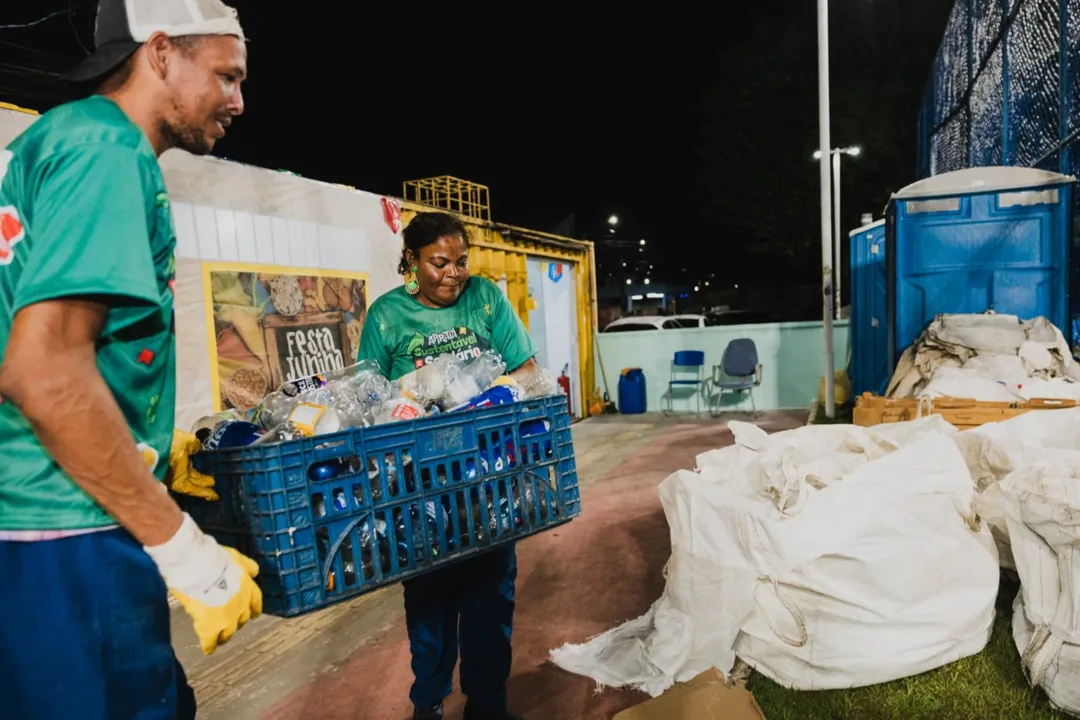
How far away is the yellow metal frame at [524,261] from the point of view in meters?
7.71

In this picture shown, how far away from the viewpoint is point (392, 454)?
1.62 metres

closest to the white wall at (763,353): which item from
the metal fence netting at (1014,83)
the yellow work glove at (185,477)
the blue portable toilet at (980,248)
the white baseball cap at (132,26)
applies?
the metal fence netting at (1014,83)

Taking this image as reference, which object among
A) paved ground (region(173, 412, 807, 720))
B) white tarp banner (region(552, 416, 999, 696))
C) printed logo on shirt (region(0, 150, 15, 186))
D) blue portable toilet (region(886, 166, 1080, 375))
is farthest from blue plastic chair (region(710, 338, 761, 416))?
printed logo on shirt (region(0, 150, 15, 186))

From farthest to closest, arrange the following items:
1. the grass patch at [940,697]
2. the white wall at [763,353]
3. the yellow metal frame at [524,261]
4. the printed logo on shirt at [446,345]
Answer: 1. the white wall at [763,353]
2. the yellow metal frame at [524,261]
3. the printed logo on shirt at [446,345]
4. the grass patch at [940,697]

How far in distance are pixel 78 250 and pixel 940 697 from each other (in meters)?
2.90

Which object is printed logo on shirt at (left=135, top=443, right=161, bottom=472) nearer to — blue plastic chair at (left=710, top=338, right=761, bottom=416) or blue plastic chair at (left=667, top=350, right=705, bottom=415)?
blue plastic chair at (left=710, top=338, right=761, bottom=416)

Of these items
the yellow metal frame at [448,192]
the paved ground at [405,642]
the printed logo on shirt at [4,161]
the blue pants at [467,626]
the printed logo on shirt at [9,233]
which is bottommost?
the paved ground at [405,642]

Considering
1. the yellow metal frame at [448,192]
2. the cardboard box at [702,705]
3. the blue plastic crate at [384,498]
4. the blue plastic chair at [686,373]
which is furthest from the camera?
the blue plastic chair at [686,373]

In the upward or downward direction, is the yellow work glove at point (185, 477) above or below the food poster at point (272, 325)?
below

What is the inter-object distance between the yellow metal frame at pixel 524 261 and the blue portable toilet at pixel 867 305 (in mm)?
4009

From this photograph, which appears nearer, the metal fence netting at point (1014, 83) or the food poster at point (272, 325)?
the food poster at point (272, 325)

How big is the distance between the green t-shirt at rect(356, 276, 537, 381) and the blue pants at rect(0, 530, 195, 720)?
1304 mm

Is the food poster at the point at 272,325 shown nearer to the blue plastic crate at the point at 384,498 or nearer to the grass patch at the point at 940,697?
the blue plastic crate at the point at 384,498

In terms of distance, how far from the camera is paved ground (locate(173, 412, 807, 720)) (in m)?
2.79
